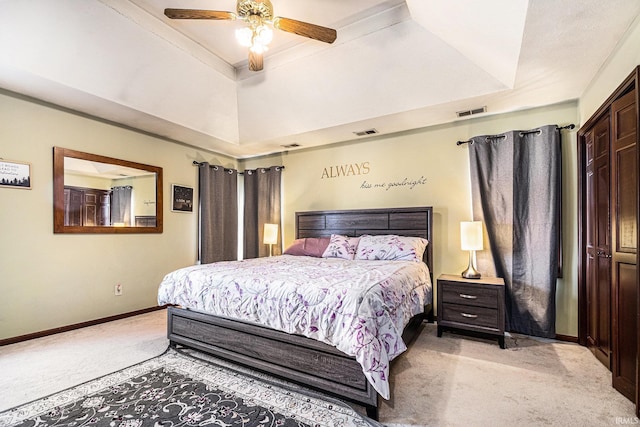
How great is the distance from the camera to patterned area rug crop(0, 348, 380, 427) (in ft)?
5.74

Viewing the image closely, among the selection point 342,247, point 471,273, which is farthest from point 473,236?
point 342,247

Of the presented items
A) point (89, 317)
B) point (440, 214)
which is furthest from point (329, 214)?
point (89, 317)

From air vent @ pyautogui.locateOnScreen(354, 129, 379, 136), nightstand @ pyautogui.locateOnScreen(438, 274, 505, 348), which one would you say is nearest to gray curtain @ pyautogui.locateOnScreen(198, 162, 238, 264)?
air vent @ pyautogui.locateOnScreen(354, 129, 379, 136)

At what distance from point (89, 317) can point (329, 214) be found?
10.7 ft

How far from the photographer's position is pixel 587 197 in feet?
9.25

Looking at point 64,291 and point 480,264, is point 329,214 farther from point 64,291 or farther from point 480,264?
point 64,291

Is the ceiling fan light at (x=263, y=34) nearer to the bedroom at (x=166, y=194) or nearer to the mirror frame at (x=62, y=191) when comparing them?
the bedroom at (x=166, y=194)

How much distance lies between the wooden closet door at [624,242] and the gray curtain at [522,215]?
0.92 metres

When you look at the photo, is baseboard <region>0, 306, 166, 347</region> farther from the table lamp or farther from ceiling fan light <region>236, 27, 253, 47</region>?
the table lamp

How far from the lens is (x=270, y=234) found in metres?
4.81

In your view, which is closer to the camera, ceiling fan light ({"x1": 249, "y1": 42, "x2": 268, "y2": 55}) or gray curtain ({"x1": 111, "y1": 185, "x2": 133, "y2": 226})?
ceiling fan light ({"x1": 249, "y1": 42, "x2": 268, "y2": 55})

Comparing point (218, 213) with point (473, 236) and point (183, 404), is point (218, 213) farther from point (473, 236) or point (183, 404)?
point (473, 236)

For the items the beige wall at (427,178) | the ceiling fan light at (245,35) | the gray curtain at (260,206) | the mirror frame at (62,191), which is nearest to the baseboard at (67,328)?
the mirror frame at (62,191)

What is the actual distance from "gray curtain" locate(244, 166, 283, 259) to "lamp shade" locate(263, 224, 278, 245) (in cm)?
18
